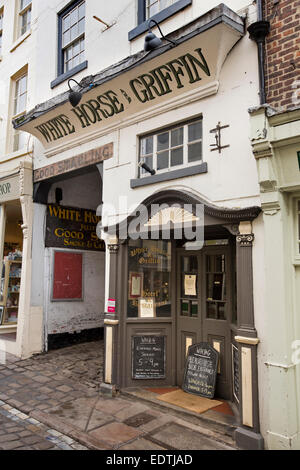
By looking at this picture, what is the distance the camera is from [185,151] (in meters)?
5.70

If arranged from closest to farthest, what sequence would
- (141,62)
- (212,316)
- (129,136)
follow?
(141,62), (212,316), (129,136)

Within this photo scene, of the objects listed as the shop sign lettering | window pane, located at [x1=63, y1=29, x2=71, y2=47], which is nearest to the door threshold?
the shop sign lettering

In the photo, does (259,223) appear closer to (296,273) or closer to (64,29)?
(296,273)

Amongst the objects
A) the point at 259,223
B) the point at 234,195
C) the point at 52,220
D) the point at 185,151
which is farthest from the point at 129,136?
the point at 52,220

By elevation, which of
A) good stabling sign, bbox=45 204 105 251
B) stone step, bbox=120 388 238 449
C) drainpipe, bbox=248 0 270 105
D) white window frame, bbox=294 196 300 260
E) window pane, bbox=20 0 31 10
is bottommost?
stone step, bbox=120 388 238 449

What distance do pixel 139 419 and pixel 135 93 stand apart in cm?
507

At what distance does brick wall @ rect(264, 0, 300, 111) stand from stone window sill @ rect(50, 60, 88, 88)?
4.02m

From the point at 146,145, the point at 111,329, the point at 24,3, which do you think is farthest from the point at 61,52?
the point at 111,329

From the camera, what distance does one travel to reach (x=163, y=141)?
607 cm

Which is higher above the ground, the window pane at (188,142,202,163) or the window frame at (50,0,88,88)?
the window frame at (50,0,88,88)

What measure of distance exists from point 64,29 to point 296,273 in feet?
25.3

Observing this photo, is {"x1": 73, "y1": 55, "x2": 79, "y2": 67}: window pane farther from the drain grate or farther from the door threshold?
the drain grate

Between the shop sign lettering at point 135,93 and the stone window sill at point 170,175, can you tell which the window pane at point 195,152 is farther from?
the shop sign lettering at point 135,93

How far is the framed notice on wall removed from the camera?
905 cm
